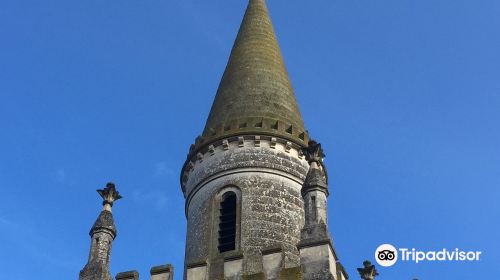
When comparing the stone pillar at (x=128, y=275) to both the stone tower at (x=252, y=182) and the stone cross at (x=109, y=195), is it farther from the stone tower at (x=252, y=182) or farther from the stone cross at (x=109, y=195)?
the stone cross at (x=109, y=195)

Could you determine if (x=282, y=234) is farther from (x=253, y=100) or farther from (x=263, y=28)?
(x=263, y=28)

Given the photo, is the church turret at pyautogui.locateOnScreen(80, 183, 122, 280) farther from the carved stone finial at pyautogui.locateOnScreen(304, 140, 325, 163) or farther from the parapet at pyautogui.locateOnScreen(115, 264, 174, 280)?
the carved stone finial at pyautogui.locateOnScreen(304, 140, 325, 163)

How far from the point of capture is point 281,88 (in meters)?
24.9

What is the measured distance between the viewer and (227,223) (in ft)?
68.3

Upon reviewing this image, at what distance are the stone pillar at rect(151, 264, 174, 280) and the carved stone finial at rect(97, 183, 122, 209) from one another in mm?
2414

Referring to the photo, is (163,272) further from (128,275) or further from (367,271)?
(367,271)

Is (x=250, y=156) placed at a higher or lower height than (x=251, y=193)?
higher

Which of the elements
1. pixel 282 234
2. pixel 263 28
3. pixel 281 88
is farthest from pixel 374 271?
pixel 263 28

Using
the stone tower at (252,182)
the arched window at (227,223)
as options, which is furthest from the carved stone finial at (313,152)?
the arched window at (227,223)

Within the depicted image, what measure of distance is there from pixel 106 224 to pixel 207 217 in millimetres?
3519

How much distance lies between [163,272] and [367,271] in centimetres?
480

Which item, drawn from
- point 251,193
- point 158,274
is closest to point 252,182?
point 251,193

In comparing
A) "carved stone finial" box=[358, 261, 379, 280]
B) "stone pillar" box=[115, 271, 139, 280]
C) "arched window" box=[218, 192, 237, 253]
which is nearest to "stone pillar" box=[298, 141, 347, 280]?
"carved stone finial" box=[358, 261, 379, 280]

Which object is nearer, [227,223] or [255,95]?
[227,223]
